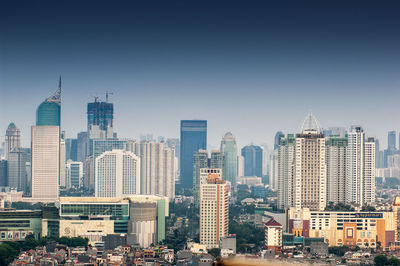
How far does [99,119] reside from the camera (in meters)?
28.3

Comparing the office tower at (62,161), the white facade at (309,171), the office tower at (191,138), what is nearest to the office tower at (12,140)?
the office tower at (62,161)

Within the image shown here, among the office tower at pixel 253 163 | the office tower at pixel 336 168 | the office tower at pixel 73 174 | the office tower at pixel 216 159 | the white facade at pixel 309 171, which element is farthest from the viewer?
the office tower at pixel 253 163

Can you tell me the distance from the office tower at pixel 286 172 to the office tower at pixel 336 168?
0.78 m

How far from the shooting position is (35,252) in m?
10.3

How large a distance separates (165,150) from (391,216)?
39.7 ft

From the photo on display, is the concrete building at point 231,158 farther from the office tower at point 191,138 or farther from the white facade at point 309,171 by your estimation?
the white facade at point 309,171

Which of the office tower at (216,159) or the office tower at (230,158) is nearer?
the office tower at (216,159)

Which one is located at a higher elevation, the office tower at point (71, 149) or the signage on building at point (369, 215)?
the office tower at point (71, 149)

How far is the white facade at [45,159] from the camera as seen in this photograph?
1988 cm

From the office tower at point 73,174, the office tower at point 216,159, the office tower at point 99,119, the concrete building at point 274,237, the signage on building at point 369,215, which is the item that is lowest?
the concrete building at point 274,237

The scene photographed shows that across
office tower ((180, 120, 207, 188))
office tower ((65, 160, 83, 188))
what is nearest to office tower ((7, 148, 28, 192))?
office tower ((65, 160, 83, 188))

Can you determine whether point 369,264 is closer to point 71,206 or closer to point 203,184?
point 203,184

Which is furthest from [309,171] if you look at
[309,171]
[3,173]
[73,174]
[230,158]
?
[230,158]

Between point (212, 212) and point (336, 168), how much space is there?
3744mm
